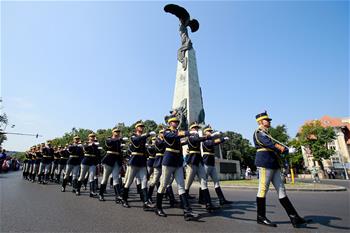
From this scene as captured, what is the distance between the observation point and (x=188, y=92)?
20.5 m

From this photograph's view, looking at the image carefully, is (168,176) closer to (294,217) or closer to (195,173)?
(195,173)

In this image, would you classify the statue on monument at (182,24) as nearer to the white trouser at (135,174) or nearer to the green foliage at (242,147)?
the white trouser at (135,174)

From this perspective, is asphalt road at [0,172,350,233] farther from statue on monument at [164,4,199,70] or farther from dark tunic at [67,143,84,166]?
statue on monument at [164,4,199,70]

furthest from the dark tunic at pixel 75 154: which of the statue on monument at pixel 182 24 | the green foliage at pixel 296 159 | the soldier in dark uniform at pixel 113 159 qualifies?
the green foliage at pixel 296 159

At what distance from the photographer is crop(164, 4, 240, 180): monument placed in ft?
64.8

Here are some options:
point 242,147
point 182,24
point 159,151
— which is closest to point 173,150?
point 159,151

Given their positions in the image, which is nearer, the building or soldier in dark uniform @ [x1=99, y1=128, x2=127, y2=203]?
soldier in dark uniform @ [x1=99, y1=128, x2=127, y2=203]

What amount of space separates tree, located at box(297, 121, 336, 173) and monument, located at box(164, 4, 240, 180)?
82.2ft

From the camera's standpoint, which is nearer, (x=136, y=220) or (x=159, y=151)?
(x=136, y=220)

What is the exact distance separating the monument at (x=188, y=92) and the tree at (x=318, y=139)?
2506 centimetres

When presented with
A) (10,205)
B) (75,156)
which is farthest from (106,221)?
(75,156)

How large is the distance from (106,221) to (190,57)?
62.5 ft

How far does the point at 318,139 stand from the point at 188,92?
3113 cm

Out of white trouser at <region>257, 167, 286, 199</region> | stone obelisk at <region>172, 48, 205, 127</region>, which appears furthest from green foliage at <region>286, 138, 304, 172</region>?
white trouser at <region>257, 167, 286, 199</region>
